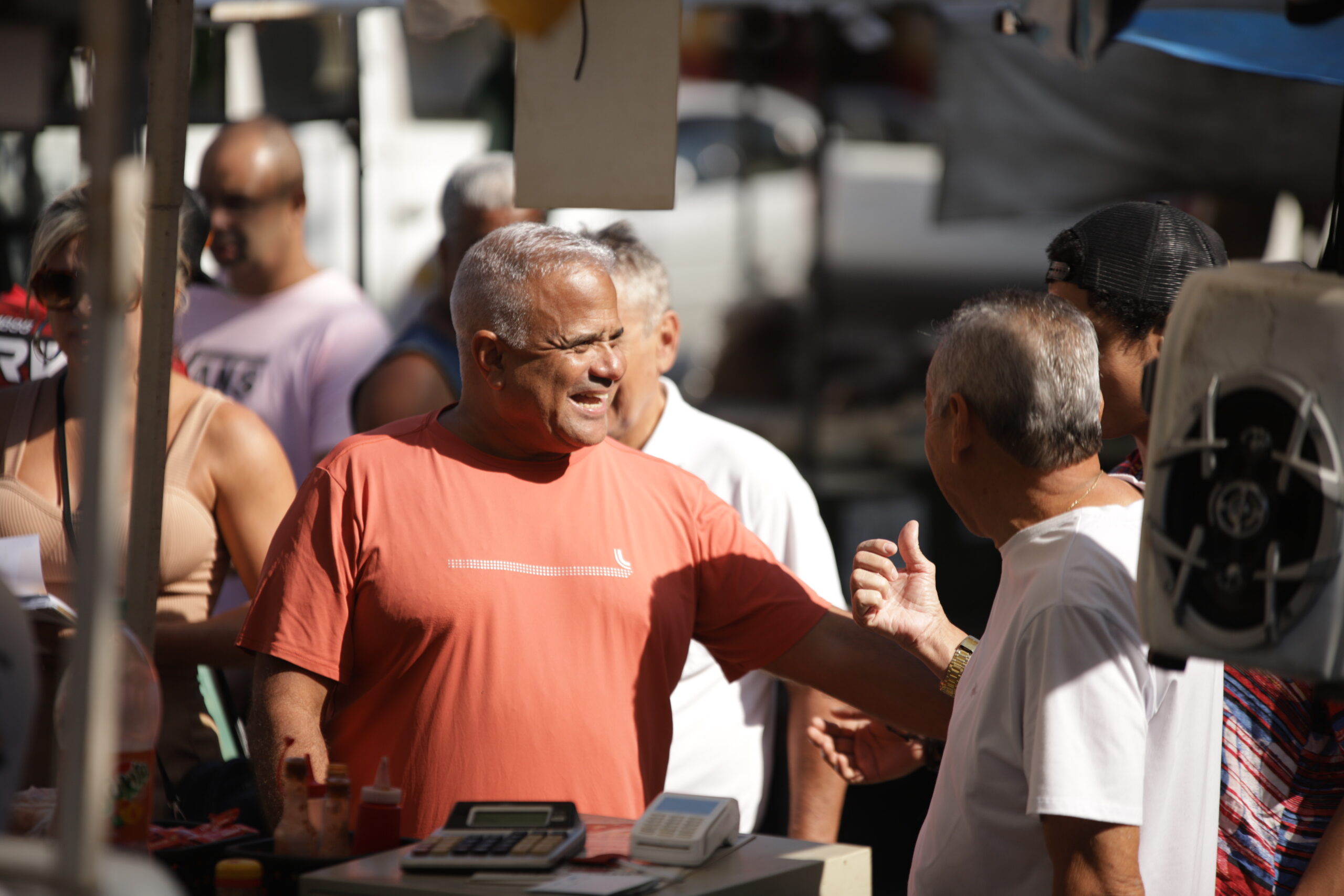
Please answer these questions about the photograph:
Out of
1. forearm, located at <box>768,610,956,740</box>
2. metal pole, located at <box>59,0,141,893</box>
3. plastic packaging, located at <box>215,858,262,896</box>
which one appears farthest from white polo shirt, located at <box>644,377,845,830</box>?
metal pole, located at <box>59,0,141,893</box>

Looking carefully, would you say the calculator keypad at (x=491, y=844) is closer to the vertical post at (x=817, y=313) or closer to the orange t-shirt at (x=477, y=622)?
the orange t-shirt at (x=477, y=622)

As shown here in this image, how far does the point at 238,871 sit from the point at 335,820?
0.13 meters

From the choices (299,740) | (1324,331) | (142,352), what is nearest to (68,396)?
(142,352)

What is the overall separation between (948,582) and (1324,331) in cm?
504

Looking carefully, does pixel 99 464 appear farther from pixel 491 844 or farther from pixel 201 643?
pixel 201 643

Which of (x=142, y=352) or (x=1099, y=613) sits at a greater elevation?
(x=142, y=352)

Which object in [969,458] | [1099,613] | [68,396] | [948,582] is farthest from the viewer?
[948,582]

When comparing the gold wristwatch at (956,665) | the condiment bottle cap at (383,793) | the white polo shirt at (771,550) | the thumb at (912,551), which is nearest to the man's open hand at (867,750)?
the gold wristwatch at (956,665)

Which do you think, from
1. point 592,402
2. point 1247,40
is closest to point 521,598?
point 592,402

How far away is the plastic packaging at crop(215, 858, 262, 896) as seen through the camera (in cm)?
159

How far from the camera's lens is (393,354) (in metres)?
3.61

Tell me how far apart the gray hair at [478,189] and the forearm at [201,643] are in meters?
1.45

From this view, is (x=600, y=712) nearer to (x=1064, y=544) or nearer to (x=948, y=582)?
(x=1064, y=544)

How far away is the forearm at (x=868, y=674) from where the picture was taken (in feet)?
7.78
